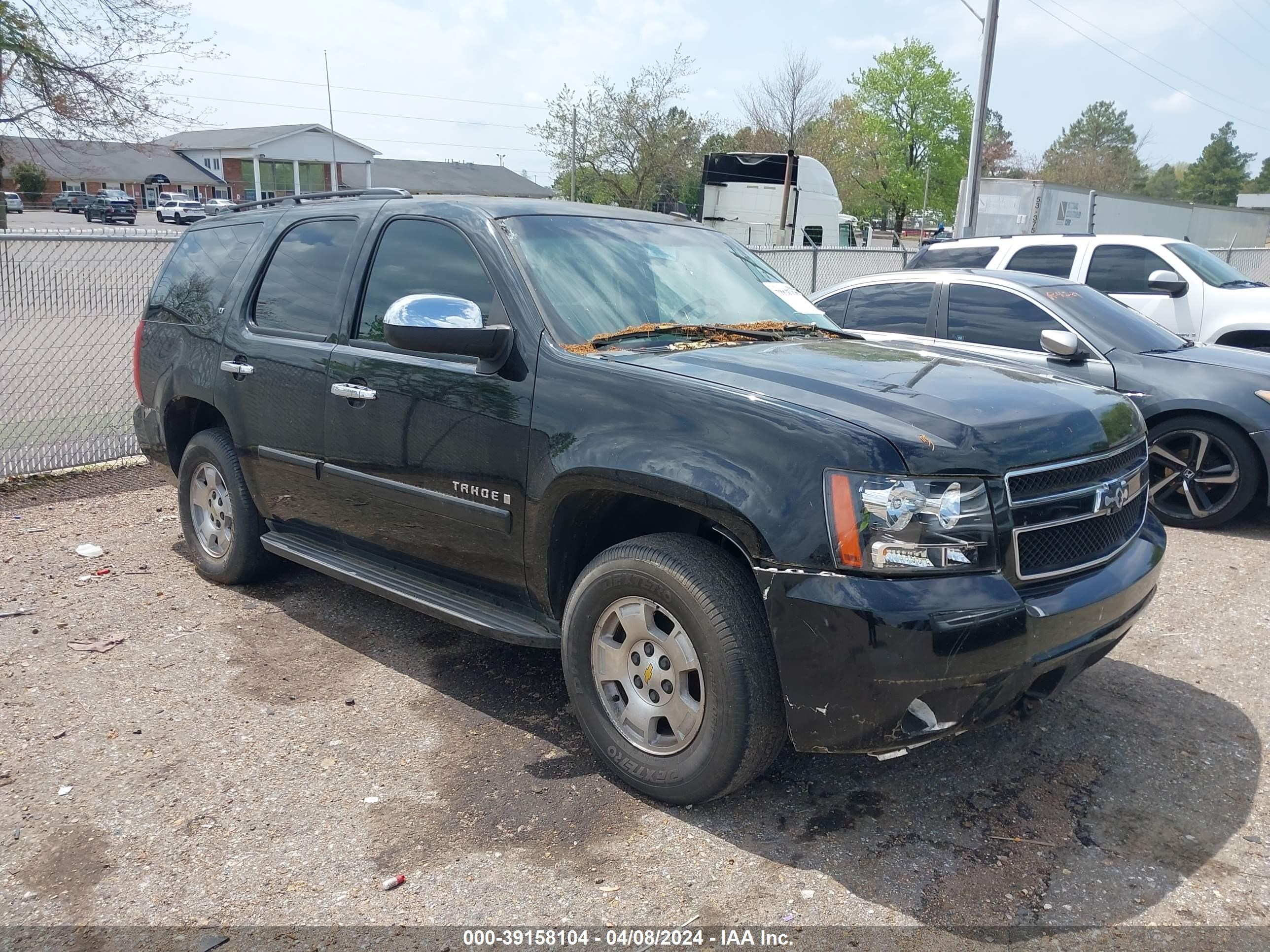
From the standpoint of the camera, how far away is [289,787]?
3.42m

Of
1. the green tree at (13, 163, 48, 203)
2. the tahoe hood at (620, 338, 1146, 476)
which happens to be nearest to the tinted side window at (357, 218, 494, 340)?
the tahoe hood at (620, 338, 1146, 476)

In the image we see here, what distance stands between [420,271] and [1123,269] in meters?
8.17

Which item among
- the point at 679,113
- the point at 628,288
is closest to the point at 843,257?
the point at 628,288

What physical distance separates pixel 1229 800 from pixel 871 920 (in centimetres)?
147

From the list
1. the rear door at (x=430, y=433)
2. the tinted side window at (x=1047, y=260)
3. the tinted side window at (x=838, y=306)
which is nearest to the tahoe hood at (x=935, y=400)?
the rear door at (x=430, y=433)

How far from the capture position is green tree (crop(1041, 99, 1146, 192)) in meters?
80.5

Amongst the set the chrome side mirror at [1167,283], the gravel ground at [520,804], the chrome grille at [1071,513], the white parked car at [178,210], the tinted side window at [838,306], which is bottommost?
the gravel ground at [520,804]

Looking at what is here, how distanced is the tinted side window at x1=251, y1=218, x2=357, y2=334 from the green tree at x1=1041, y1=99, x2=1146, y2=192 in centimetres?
7188

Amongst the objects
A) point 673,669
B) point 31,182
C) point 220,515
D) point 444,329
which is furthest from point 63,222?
point 673,669

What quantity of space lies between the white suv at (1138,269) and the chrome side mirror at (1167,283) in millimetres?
14

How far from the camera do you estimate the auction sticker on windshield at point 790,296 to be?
A: 180 inches

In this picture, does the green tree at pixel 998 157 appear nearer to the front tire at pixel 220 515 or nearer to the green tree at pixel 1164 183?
the green tree at pixel 1164 183

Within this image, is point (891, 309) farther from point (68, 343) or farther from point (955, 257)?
point (68, 343)

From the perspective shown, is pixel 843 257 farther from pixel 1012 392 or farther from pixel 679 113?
pixel 679 113
